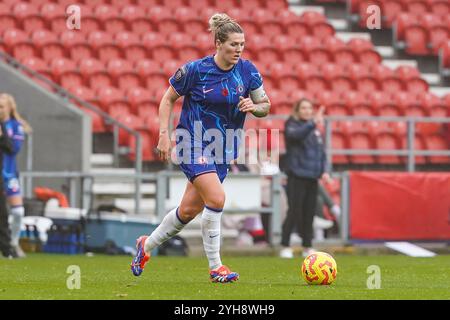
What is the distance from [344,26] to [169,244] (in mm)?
8874

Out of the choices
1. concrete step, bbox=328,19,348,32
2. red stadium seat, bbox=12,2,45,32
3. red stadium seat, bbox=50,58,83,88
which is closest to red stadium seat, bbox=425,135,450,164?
concrete step, bbox=328,19,348,32

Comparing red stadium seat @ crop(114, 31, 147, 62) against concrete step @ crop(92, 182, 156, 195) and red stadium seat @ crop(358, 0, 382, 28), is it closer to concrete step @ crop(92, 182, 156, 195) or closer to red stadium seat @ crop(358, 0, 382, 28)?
concrete step @ crop(92, 182, 156, 195)

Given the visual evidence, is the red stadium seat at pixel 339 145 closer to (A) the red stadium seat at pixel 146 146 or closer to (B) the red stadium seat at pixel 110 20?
(A) the red stadium seat at pixel 146 146

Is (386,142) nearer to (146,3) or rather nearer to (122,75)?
(122,75)

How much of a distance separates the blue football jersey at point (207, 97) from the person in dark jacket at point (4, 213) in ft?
15.9

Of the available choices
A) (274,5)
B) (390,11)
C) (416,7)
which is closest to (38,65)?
(274,5)

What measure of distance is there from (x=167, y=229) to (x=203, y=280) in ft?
1.90

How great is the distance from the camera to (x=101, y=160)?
1897 cm

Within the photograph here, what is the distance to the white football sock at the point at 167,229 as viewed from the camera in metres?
9.91

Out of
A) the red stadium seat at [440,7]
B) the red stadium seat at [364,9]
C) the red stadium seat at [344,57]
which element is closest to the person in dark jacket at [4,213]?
the red stadium seat at [344,57]

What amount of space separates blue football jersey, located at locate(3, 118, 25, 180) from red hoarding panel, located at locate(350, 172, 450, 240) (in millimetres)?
5062
